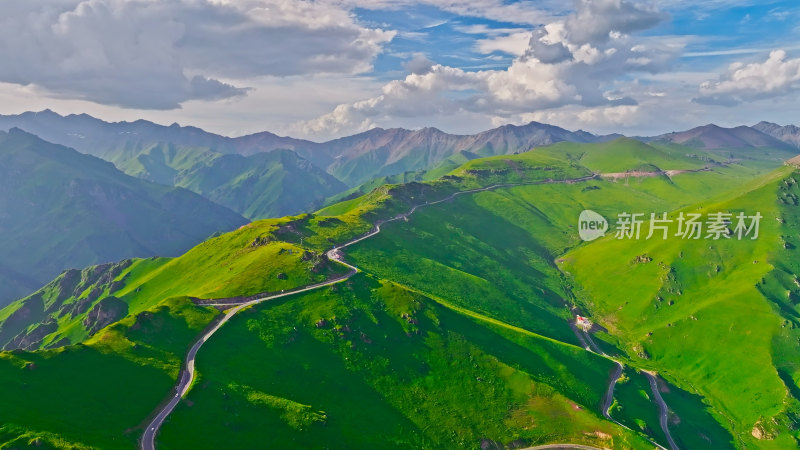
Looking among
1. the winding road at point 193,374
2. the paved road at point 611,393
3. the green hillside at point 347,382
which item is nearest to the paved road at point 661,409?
the winding road at point 193,374

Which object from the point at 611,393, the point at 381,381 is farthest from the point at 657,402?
the point at 381,381

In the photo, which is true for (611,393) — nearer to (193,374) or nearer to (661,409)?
(661,409)

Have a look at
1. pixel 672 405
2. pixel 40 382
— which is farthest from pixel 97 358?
pixel 672 405

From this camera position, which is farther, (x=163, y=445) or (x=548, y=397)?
(x=548, y=397)

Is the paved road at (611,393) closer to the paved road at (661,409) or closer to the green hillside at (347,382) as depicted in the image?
the green hillside at (347,382)

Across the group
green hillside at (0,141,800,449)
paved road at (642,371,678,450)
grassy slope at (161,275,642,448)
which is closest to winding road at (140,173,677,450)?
paved road at (642,371,678,450)

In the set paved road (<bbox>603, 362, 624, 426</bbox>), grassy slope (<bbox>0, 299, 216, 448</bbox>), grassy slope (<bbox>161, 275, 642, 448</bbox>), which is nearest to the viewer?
grassy slope (<bbox>0, 299, 216, 448</bbox>)

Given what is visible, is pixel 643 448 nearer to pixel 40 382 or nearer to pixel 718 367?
pixel 718 367

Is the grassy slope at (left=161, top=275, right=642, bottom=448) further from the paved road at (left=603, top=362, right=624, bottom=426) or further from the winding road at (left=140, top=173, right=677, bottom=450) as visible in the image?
the paved road at (left=603, top=362, right=624, bottom=426)
